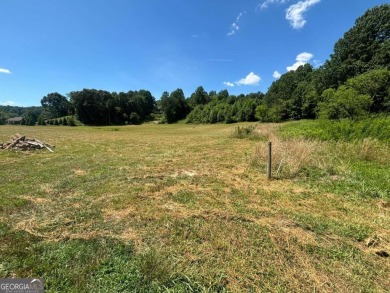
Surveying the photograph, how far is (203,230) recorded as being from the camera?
4.25 m

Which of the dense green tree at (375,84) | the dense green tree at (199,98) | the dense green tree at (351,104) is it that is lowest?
the dense green tree at (351,104)

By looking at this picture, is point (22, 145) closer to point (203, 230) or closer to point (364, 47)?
point (203, 230)

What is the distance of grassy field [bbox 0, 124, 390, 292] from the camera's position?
3025mm

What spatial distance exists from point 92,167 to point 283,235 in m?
8.48

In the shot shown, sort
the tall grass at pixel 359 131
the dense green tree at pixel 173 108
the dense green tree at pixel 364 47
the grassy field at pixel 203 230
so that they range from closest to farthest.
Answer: the grassy field at pixel 203 230 → the tall grass at pixel 359 131 → the dense green tree at pixel 364 47 → the dense green tree at pixel 173 108

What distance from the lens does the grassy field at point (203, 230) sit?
3.03 metres

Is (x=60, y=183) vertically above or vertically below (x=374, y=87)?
below

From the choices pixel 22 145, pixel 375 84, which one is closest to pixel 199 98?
pixel 375 84

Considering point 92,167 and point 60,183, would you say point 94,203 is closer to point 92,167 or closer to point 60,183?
point 60,183

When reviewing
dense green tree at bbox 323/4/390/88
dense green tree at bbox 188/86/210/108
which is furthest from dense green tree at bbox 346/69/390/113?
dense green tree at bbox 188/86/210/108

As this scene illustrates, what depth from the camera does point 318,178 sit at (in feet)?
24.3

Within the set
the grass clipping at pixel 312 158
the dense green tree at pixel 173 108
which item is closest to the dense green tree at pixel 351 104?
the grass clipping at pixel 312 158

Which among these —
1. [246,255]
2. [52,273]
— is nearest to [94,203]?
[52,273]

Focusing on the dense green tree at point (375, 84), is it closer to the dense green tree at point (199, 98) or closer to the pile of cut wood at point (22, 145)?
the pile of cut wood at point (22, 145)
